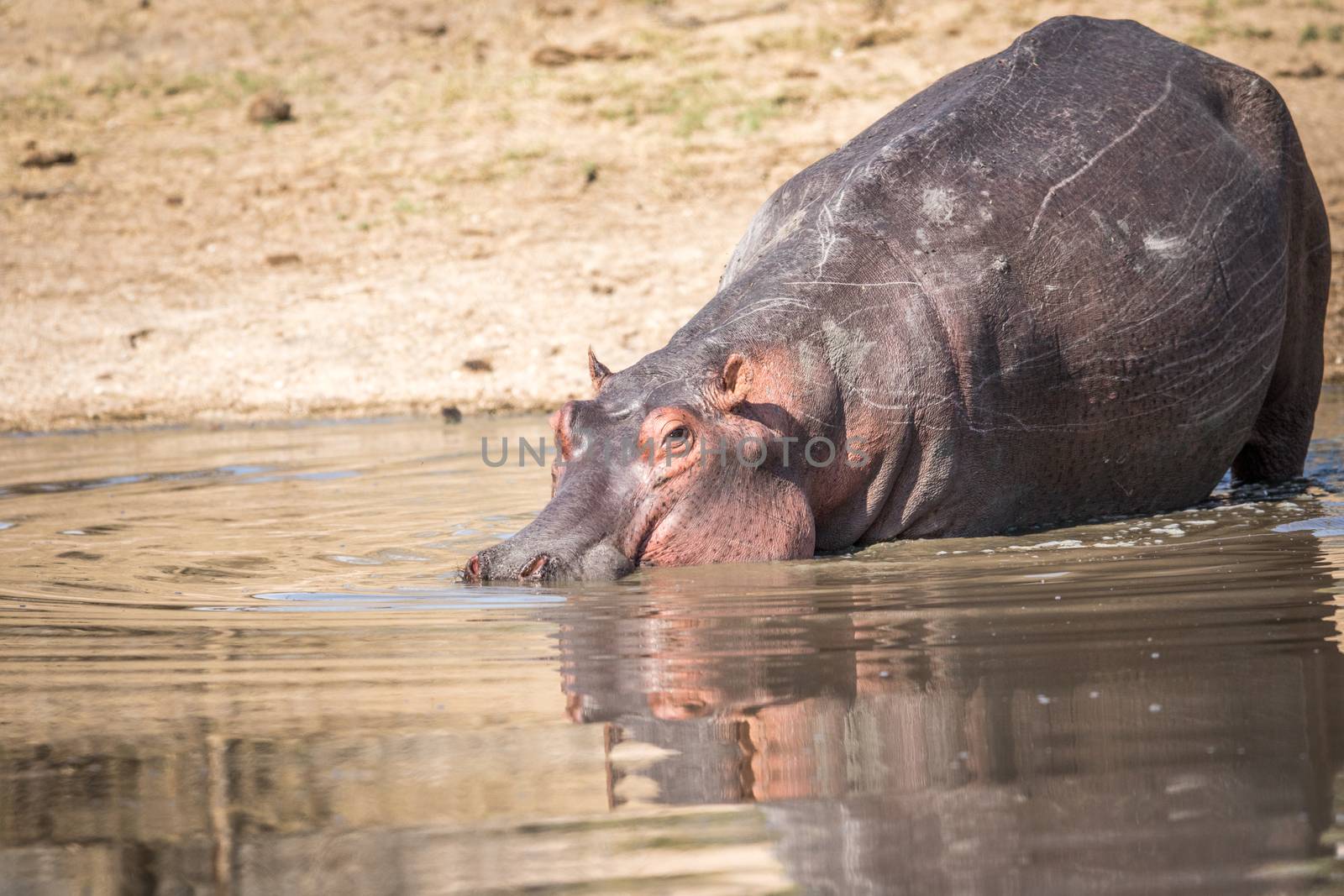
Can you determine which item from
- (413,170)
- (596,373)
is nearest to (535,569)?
(596,373)

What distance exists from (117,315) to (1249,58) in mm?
9996

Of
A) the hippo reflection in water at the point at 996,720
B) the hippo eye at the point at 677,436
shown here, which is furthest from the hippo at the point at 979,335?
the hippo reflection in water at the point at 996,720

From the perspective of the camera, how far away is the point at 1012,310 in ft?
17.9

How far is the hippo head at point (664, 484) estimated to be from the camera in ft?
15.8

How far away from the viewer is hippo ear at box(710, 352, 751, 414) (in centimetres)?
500

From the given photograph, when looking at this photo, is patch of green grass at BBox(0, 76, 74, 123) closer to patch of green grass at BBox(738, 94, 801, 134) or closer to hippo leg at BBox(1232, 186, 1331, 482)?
patch of green grass at BBox(738, 94, 801, 134)

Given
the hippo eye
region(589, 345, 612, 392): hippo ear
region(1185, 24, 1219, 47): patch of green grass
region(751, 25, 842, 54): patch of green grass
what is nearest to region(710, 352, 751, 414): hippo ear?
the hippo eye

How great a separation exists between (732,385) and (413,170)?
9.95m

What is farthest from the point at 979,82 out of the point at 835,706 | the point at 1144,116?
the point at 835,706

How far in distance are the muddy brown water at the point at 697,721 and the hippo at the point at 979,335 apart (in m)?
0.23

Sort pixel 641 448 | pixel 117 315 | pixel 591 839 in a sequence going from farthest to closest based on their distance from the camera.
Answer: pixel 117 315, pixel 641 448, pixel 591 839

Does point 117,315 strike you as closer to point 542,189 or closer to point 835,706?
point 542,189

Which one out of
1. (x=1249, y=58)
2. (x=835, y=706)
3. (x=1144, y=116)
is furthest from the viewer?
(x=1249, y=58)

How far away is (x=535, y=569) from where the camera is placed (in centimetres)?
470
